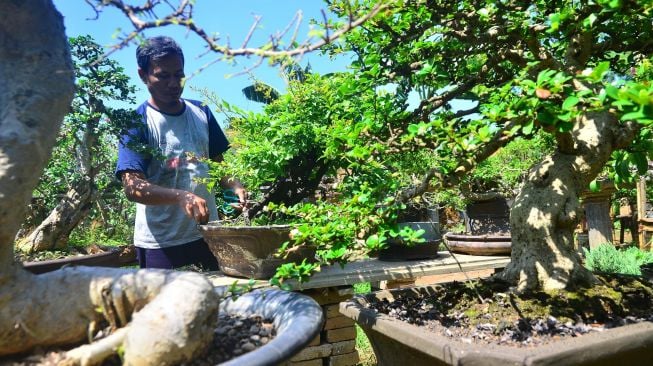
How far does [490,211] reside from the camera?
104 inches

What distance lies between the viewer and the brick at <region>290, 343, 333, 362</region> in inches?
70.3

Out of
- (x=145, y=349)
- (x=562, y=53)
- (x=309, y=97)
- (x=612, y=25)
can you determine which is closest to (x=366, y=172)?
(x=309, y=97)

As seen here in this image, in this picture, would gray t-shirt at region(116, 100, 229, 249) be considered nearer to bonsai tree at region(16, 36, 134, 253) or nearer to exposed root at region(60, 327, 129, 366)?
bonsai tree at region(16, 36, 134, 253)

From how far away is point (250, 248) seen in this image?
1.56 metres

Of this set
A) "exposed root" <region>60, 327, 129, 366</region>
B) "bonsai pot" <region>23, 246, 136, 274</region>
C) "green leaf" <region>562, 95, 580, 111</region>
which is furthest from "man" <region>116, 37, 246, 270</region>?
"green leaf" <region>562, 95, 580, 111</region>

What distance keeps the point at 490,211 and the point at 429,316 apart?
1.59m

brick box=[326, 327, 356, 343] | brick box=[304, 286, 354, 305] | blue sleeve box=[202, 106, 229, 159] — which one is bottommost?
brick box=[326, 327, 356, 343]

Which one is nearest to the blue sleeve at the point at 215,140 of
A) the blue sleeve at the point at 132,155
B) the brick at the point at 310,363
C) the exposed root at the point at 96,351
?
the blue sleeve at the point at 132,155

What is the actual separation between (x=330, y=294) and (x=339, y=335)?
0.57 ft

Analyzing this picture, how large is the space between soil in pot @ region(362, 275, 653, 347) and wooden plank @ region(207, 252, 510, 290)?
35 cm

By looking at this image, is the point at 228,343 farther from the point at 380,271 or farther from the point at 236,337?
the point at 380,271

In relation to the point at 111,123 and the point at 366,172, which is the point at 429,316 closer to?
the point at 366,172

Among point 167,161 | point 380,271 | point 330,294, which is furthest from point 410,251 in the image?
point 167,161

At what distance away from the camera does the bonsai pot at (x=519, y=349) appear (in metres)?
0.86
